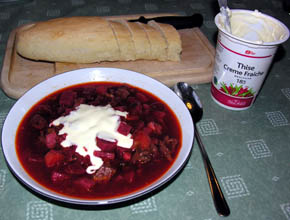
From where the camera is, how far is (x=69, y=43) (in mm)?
2559

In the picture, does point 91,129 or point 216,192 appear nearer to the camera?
point 216,192

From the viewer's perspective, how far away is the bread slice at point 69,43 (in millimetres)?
2561

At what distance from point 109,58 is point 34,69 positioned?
669mm

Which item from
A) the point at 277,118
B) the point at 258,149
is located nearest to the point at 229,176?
the point at 258,149

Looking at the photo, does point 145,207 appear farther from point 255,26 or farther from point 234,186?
point 255,26

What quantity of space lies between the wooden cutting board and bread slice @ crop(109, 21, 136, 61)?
68mm

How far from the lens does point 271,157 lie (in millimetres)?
2037

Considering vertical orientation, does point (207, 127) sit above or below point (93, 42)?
below

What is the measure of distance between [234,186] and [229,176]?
8cm

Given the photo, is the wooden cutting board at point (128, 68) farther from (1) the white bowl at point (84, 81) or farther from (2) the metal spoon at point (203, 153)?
(1) the white bowl at point (84, 81)

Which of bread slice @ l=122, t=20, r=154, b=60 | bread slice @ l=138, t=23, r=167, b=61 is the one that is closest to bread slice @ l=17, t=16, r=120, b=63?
bread slice @ l=122, t=20, r=154, b=60

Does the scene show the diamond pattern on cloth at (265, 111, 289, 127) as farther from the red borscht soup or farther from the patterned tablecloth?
the red borscht soup

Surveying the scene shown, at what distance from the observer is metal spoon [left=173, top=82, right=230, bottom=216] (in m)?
1.67

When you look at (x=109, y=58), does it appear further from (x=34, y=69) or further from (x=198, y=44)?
(x=198, y=44)
